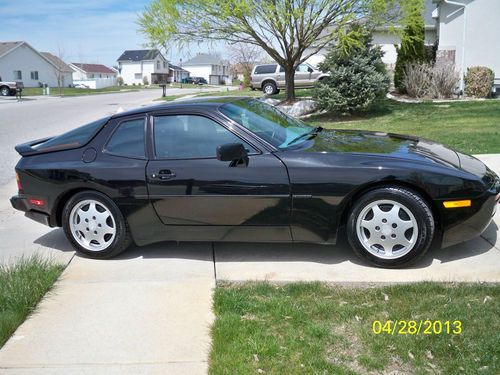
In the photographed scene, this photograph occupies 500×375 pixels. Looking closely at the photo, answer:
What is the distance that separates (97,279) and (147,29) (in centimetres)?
1451

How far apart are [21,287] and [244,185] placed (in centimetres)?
192

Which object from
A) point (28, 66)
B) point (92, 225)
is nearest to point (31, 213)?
point (92, 225)

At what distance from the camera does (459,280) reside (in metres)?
3.99

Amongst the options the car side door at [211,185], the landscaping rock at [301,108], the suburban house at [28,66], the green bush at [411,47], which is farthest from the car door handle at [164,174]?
the suburban house at [28,66]

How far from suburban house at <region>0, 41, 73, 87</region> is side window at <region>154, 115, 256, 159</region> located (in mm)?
69981

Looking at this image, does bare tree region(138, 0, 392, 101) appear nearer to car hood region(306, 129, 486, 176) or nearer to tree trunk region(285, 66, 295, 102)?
tree trunk region(285, 66, 295, 102)

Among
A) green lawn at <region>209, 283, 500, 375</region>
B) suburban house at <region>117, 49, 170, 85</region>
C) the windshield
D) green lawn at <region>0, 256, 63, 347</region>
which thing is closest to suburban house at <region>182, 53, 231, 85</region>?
suburban house at <region>117, 49, 170, 85</region>

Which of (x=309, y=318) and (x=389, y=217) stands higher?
(x=389, y=217)

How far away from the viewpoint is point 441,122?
1348 centimetres

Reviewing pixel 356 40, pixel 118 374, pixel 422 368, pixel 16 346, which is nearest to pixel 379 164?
pixel 422 368

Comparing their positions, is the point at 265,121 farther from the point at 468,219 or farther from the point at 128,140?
the point at 468,219

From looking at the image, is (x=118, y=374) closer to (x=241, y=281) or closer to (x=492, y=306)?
(x=241, y=281)

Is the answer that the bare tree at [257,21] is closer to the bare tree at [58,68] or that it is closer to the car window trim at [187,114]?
the car window trim at [187,114]
